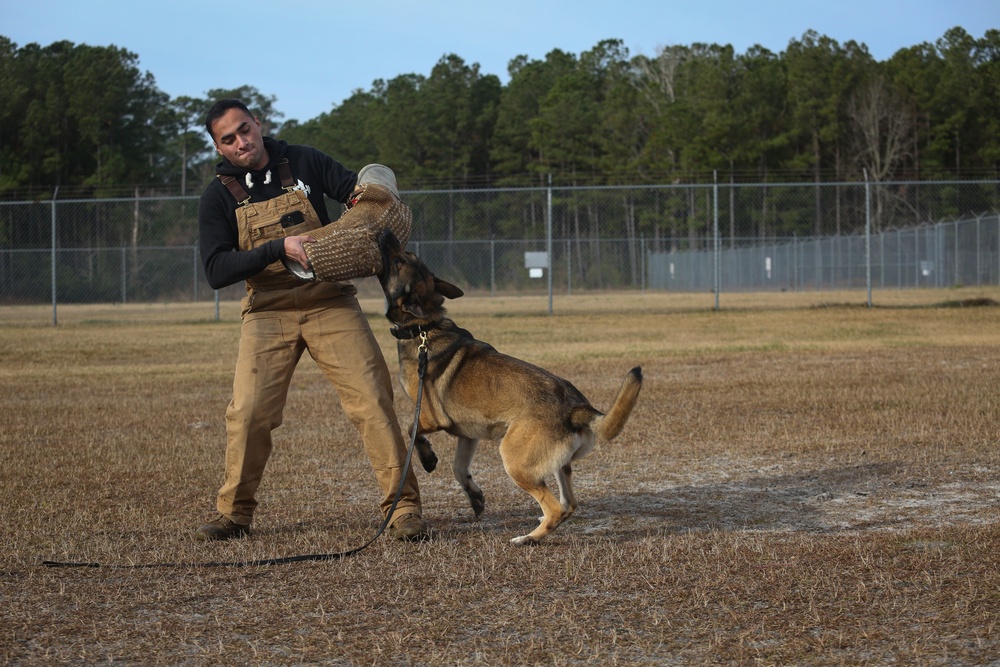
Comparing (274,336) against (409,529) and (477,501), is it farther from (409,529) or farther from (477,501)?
(477,501)

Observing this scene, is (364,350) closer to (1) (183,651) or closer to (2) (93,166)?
(1) (183,651)

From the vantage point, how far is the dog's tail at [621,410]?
4676 mm

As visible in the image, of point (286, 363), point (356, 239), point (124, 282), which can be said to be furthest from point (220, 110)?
point (124, 282)

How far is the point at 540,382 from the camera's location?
492cm

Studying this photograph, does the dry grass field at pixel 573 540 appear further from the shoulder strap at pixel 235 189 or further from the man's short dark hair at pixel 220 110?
the man's short dark hair at pixel 220 110

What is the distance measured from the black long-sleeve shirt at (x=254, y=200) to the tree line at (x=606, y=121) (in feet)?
145

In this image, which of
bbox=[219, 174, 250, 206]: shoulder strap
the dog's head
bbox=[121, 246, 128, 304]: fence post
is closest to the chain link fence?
bbox=[121, 246, 128, 304]: fence post

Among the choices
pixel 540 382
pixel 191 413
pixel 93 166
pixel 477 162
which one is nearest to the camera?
pixel 540 382

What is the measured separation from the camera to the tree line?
52.4 m

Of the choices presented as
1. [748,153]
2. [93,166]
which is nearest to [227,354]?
[93,166]

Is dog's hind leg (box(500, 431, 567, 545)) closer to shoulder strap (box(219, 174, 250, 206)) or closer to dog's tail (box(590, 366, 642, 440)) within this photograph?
dog's tail (box(590, 366, 642, 440))

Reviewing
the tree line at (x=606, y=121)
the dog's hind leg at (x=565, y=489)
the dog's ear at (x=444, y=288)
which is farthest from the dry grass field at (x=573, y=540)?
the tree line at (x=606, y=121)

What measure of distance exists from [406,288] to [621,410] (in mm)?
1146

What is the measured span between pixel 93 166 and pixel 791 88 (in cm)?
3857
